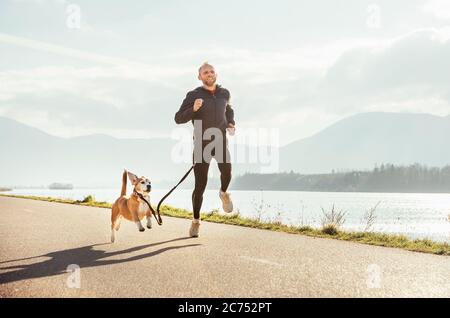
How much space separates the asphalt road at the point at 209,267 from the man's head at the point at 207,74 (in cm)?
264

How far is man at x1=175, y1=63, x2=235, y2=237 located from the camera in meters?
8.30

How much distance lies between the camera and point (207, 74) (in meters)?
8.49

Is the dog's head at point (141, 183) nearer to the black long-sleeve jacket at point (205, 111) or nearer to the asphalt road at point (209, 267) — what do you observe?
the asphalt road at point (209, 267)

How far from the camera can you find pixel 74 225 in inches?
451

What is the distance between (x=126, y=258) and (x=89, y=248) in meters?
1.31

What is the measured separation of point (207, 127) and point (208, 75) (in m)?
0.89

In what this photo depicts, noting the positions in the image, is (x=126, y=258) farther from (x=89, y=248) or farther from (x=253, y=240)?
(x=253, y=240)

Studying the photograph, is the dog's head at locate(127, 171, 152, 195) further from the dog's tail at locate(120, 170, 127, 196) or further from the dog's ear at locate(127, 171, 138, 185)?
the dog's tail at locate(120, 170, 127, 196)

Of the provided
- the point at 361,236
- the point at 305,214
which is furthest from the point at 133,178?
the point at 305,214

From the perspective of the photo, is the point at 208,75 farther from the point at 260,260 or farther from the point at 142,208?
the point at 260,260

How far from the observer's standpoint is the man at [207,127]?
27.2ft

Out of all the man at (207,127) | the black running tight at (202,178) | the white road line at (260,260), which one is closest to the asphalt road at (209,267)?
the white road line at (260,260)

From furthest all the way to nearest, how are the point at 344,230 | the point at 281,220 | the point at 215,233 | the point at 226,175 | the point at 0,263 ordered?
→ the point at 281,220, the point at 344,230, the point at 215,233, the point at 226,175, the point at 0,263
